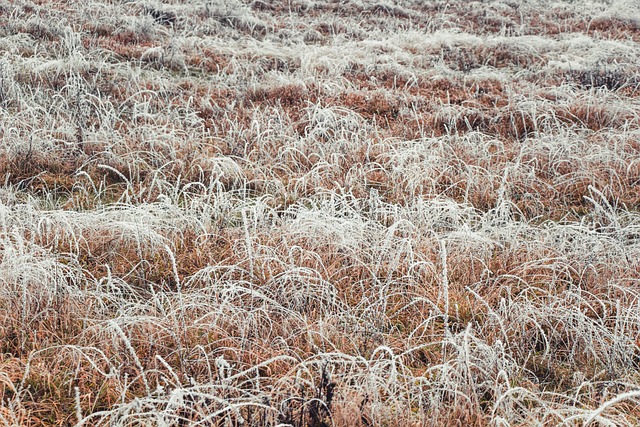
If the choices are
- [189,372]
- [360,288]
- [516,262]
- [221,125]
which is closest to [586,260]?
[516,262]

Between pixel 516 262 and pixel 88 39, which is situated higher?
pixel 88 39

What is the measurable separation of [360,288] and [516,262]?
1189mm

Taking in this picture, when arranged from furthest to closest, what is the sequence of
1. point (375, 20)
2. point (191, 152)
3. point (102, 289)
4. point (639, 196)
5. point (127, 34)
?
point (375, 20) < point (127, 34) < point (191, 152) < point (639, 196) < point (102, 289)

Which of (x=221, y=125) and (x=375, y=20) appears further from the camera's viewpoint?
(x=375, y=20)

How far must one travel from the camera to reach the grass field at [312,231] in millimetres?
2611

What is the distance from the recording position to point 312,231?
391 cm

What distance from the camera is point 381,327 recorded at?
3.14 meters

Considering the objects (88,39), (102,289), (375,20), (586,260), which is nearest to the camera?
(102,289)

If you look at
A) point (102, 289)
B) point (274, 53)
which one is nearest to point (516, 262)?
point (102, 289)

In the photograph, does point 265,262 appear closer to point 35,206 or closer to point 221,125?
point 35,206

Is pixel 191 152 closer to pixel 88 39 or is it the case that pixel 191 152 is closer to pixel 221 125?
pixel 221 125

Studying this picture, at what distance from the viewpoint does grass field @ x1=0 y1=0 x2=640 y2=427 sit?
2.61 meters

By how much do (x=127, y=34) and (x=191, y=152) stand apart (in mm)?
5590

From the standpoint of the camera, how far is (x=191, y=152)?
5.61 meters
